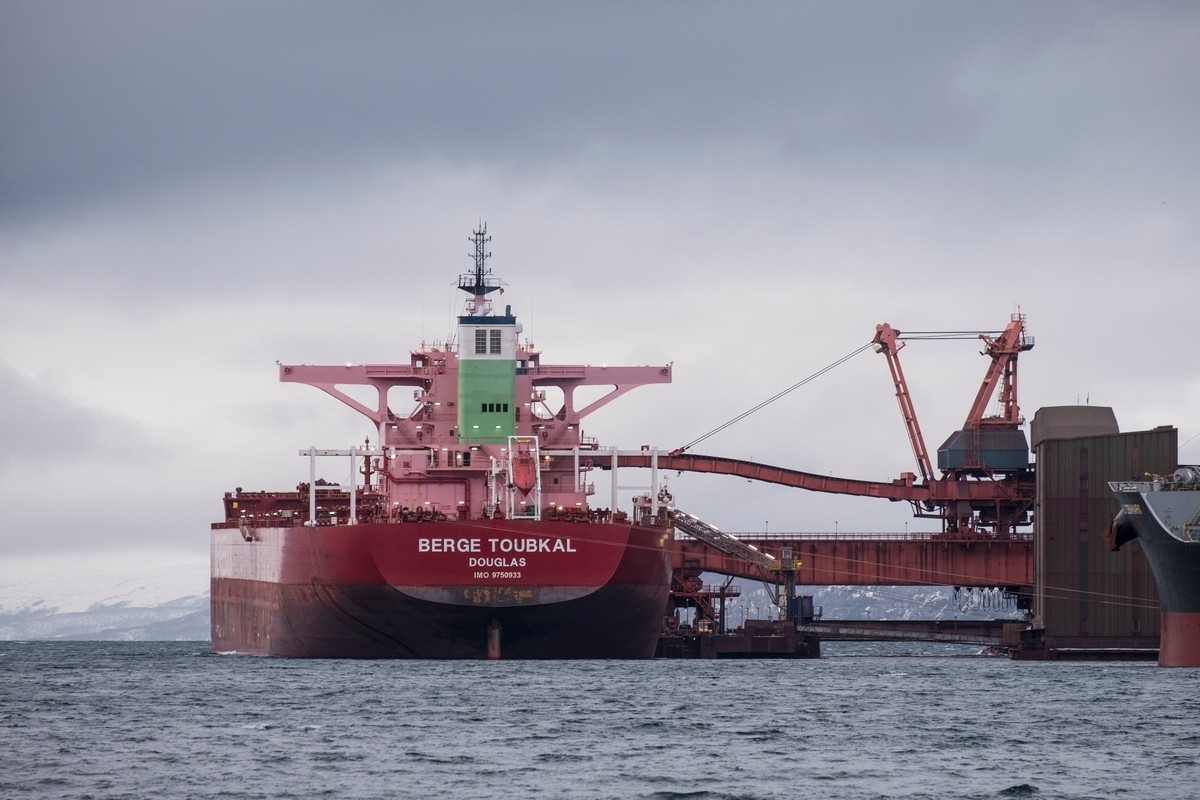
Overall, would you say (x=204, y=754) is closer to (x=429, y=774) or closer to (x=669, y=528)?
(x=429, y=774)

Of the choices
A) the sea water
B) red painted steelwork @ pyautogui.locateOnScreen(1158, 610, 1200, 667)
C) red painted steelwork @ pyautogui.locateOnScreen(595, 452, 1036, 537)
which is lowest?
the sea water

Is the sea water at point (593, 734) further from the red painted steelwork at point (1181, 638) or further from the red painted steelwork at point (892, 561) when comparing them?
the red painted steelwork at point (892, 561)

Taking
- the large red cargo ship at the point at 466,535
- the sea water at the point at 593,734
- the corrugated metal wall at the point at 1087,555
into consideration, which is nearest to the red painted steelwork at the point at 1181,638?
the sea water at the point at 593,734

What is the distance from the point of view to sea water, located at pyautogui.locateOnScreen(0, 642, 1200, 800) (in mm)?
38812

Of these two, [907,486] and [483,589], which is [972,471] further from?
[483,589]

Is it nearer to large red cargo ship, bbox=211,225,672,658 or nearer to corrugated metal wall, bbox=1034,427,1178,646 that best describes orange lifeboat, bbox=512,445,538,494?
large red cargo ship, bbox=211,225,672,658

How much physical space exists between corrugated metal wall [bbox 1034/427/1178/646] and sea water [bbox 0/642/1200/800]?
5.76m

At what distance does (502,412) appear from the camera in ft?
252

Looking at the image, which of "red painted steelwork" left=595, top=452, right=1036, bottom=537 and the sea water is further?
"red painted steelwork" left=595, top=452, right=1036, bottom=537

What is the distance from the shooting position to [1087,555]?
7644cm

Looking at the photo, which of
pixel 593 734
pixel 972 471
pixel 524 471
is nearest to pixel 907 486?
pixel 972 471

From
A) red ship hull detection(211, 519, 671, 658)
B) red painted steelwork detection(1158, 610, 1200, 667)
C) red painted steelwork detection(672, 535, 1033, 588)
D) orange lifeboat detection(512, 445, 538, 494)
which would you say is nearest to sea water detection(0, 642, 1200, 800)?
red painted steelwork detection(1158, 610, 1200, 667)

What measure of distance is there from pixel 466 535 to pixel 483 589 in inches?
66.8

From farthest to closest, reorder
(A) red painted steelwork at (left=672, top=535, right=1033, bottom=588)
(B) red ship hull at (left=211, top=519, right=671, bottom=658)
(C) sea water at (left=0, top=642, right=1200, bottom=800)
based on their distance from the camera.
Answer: (A) red painted steelwork at (left=672, top=535, right=1033, bottom=588) < (B) red ship hull at (left=211, top=519, right=671, bottom=658) < (C) sea water at (left=0, top=642, right=1200, bottom=800)
